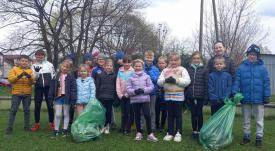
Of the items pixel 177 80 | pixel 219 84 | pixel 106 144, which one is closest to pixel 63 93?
pixel 106 144

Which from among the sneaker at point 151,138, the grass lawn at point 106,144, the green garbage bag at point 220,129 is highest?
the green garbage bag at point 220,129

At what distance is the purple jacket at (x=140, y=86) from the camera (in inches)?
278

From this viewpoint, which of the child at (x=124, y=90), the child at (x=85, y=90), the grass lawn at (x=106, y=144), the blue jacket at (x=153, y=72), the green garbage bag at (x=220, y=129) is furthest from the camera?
the blue jacket at (x=153, y=72)

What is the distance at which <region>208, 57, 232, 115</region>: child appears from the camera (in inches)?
271

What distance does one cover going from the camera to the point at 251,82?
265 inches

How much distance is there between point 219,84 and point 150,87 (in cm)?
132

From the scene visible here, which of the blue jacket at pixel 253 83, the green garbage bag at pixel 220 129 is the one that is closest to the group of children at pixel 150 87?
the blue jacket at pixel 253 83

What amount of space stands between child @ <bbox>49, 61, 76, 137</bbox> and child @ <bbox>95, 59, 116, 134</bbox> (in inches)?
22.0

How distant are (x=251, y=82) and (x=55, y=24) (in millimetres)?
20436

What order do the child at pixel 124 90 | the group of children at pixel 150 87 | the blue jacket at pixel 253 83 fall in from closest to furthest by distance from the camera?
the blue jacket at pixel 253 83, the group of children at pixel 150 87, the child at pixel 124 90

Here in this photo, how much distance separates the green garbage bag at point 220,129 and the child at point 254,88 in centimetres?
24

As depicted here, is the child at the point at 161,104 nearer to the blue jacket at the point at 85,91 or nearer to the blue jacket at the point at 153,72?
the blue jacket at the point at 153,72

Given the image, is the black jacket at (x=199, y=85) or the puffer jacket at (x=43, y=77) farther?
the puffer jacket at (x=43, y=77)

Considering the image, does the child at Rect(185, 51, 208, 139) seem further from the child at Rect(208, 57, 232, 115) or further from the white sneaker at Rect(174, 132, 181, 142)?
the white sneaker at Rect(174, 132, 181, 142)
